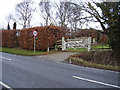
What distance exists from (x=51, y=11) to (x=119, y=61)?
3188 cm

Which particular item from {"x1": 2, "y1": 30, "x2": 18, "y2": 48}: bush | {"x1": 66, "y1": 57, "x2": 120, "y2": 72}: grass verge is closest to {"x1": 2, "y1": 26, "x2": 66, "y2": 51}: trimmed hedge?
{"x1": 2, "y1": 30, "x2": 18, "y2": 48}: bush

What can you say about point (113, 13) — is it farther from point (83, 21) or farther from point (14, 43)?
point (14, 43)

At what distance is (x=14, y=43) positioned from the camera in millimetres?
27812

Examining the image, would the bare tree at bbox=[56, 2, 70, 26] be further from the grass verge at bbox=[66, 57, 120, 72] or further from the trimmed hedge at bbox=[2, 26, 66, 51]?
the grass verge at bbox=[66, 57, 120, 72]

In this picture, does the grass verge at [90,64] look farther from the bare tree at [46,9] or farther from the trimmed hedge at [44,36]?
the bare tree at [46,9]

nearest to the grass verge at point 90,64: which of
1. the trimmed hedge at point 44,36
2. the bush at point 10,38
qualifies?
the trimmed hedge at point 44,36

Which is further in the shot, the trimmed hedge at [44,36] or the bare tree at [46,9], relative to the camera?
the bare tree at [46,9]

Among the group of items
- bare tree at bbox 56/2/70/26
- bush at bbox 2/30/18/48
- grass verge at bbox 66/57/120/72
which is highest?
bare tree at bbox 56/2/70/26

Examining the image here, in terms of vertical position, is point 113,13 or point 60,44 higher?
point 113,13

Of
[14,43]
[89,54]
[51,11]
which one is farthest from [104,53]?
[51,11]

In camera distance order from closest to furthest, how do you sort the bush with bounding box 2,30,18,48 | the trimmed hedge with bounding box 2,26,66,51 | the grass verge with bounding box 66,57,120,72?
1. the grass verge with bounding box 66,57,120,72
2. the trimmed hedge with bounding box 2,26,66,51
3. the bush with bounding box 2,30,18,48

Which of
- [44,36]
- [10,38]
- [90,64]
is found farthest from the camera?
[10,38]

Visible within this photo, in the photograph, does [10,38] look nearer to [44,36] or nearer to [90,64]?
[44,36]

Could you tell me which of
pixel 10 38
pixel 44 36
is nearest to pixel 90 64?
pixel 44 36
